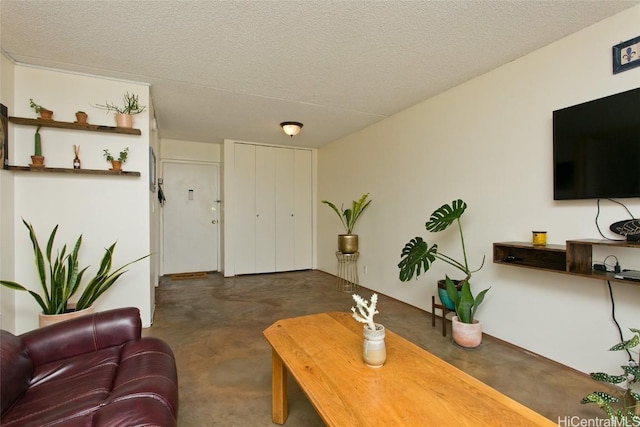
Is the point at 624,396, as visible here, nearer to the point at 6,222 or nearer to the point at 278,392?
the point at 278,392

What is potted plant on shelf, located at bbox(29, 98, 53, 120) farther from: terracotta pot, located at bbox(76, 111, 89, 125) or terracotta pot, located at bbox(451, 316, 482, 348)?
terracotta pot, located at bbox(451, 316, 482, 348)

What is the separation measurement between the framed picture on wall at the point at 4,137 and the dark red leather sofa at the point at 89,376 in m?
1.74

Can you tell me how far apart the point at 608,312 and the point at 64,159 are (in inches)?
176

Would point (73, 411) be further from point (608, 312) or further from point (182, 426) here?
point (608, 312)

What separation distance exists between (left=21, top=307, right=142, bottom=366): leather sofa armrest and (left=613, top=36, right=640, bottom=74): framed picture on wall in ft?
11.1

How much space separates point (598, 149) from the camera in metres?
2.06

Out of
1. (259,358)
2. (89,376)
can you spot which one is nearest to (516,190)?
(259,358)

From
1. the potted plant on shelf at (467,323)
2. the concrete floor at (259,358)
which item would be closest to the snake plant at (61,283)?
the concrete floor at (259,358)

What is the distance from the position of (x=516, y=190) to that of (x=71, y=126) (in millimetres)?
3934

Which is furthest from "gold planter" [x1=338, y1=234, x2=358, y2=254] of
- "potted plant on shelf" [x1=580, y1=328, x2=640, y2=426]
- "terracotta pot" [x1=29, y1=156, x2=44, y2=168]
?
"terracotta pot" [x1=29, y1=156, x2=44, y2=168]

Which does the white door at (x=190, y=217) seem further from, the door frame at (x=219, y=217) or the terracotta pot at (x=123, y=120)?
the terracotta pot at (x=123, y=120)

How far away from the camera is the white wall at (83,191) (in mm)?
2713

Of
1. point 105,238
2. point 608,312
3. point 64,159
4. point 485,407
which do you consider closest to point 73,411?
point 485,407

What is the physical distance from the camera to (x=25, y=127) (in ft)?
8.87
